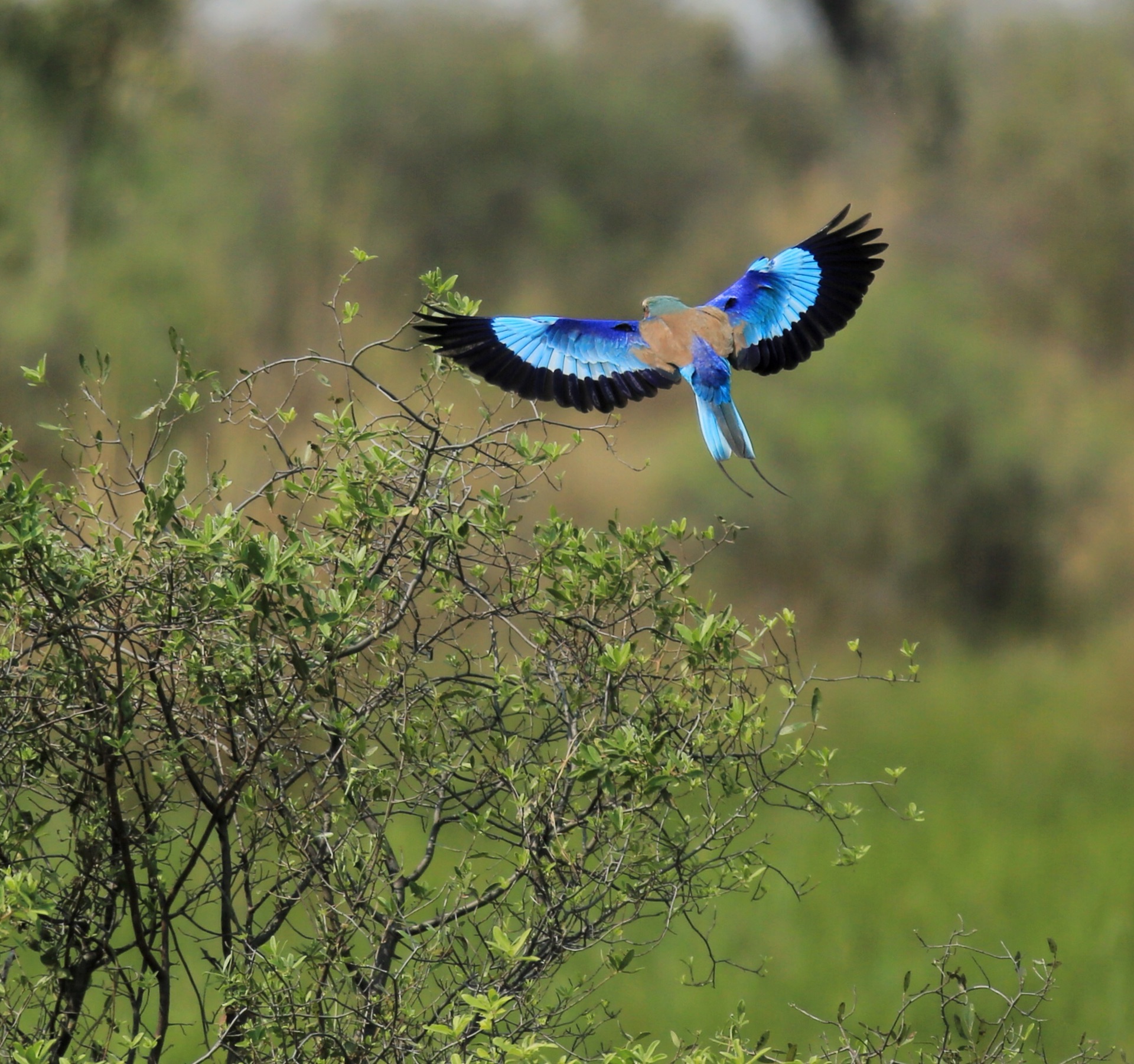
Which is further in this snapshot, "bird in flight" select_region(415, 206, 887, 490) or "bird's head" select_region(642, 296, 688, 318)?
"bird's head" select_region(642, 296, 688, 318)

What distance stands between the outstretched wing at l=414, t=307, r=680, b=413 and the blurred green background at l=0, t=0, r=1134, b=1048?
2710mm

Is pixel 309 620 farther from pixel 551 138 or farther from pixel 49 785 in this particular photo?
pixel 551 138

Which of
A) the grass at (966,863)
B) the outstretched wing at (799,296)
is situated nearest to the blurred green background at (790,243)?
the grass at (966,863)

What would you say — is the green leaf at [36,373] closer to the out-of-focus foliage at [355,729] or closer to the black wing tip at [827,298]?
the out-of-focus foliage at [355,729]

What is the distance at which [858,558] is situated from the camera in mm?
7809

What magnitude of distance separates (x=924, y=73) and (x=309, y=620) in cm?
985

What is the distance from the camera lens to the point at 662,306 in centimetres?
199

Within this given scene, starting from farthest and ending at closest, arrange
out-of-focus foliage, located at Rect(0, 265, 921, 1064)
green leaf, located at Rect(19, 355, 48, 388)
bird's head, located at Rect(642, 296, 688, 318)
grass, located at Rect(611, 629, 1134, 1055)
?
grass, located at Rect(611, 629, 1134, 1055), bird's head, located at Rect(642, 296, 688, 318), green leaf, located at Rect(19, 355, 48, 388), out-of-focus foliage, located at Rect(0, 265, 921, 1064)

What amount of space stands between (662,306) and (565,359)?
16 centimetres

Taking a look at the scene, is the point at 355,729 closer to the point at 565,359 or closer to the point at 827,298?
the point at 565,359

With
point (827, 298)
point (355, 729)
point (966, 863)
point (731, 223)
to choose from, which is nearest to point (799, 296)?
point (827, 298)

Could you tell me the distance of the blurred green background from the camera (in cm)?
A: 624

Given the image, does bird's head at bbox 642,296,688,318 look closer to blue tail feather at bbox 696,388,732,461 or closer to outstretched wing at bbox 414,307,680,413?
outstretched wing at bbox 414,307,680,413

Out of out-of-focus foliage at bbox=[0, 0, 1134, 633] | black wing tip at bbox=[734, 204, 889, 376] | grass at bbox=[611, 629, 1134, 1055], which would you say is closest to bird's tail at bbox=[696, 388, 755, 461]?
black wing tip at bbox=[734, 204, 889, 376]
